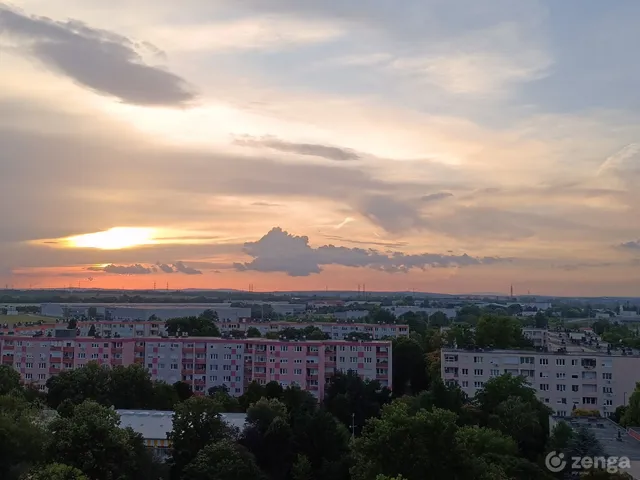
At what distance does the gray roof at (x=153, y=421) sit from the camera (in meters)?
25.1

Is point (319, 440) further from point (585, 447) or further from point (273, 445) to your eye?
point (585, 447)

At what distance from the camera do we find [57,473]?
15.5 meters

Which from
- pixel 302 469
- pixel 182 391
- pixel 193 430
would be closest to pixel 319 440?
pixel 302 469

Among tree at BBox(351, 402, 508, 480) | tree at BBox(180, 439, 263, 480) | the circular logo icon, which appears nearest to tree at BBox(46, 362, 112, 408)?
tree at BBox(180, 439, 263, 480)

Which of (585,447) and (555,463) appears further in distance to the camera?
(555,463)

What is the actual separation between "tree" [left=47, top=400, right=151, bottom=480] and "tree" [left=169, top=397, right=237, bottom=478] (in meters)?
2.63

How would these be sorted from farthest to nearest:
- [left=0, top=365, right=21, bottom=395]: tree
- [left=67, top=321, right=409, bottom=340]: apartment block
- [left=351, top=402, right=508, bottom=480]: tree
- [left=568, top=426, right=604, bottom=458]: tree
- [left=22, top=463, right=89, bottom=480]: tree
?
[left=67, top=321, right=409, bottom=340]: apartment block → [left=0, top=365, right=21, bottom=395]: tree → [left=568, top=426, right=604, bottom=458]: tree → [left=351, top=402, right=508, bottom=480]: tree → [left=22, top=463, right=89, bottom=480]: tree

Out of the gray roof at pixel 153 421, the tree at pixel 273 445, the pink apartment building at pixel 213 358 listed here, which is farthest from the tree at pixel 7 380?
the pink apartment building at pixel 213 358

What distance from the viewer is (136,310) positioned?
95125 mm

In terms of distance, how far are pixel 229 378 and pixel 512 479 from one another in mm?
27468

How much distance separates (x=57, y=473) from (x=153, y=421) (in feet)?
36.4

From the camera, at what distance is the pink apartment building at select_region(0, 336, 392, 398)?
40.6 meters

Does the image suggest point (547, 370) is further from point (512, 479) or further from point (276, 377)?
point (512, 479)

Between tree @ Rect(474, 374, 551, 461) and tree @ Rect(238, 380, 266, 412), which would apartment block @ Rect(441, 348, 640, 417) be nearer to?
tree @ Rect(474, 374, 551, 461)
